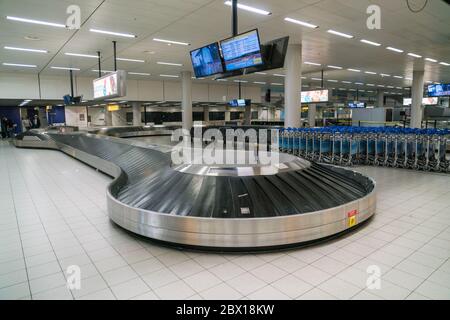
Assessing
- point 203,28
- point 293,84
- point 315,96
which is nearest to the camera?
point 203,28

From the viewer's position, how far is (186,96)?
18359mm

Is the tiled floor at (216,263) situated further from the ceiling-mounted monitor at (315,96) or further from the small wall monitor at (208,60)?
the ceiling-mounted monitor at (315,96)

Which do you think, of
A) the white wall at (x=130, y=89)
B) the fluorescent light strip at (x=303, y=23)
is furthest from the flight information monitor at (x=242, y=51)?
the white wall at (x=130, y=89)

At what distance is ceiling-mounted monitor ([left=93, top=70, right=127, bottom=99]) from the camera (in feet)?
31.1

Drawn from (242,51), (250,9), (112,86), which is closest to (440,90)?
(250,9)

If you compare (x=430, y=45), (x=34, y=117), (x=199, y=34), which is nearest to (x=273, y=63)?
(x=199, y=34)

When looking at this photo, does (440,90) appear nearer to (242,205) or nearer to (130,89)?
(242,205)

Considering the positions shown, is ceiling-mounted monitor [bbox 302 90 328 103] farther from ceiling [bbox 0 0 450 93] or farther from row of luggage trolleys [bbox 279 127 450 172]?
row of luggage trolleys [bbox 279 127 450 172]

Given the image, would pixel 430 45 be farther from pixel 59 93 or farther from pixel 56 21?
pixel 59 93

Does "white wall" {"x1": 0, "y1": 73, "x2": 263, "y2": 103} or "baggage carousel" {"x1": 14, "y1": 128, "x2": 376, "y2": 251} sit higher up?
"white wall" {"x1": 0, "y1": 73, "x2": 263, "y2": 103}

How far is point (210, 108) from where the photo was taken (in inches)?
1423

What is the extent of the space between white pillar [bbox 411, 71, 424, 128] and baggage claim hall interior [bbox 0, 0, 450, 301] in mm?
3864

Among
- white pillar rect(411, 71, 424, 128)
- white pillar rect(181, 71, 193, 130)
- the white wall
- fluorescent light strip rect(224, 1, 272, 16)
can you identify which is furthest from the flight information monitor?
white pillar rect(411, 71, 424, 128)

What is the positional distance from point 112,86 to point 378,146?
9165 mm
